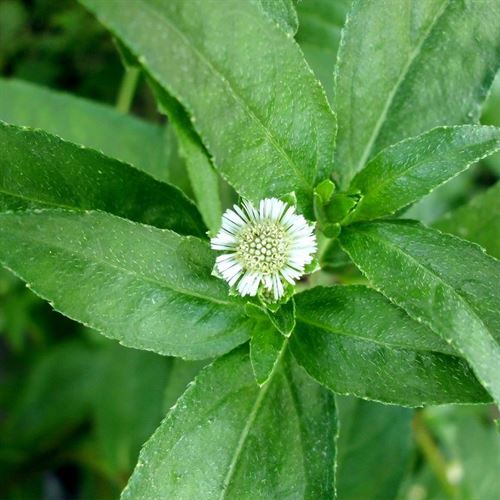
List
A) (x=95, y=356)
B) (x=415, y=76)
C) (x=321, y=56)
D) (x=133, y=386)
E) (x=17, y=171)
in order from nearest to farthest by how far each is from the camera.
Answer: (x=17, y=171) → (x=415, y=76) → (x=321, y=56) → (x=133, y=386) → (x=95, y=356)

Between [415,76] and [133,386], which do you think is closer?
[415,76]

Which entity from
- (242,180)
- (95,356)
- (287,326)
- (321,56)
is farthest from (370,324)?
(95,356)

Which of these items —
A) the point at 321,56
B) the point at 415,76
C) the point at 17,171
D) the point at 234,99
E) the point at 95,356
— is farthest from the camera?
the point at 95,356

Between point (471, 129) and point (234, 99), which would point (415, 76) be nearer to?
point (471, 129)

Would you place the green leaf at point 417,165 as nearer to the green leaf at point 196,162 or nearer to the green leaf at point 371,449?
the green leaf at point 196,162

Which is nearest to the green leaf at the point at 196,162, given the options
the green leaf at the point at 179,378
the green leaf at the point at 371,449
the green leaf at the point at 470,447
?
the green leaf at the point at 179,378

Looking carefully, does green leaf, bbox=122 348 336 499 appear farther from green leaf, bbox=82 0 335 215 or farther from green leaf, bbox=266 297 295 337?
green leaf, bbox=82 0 335 215
